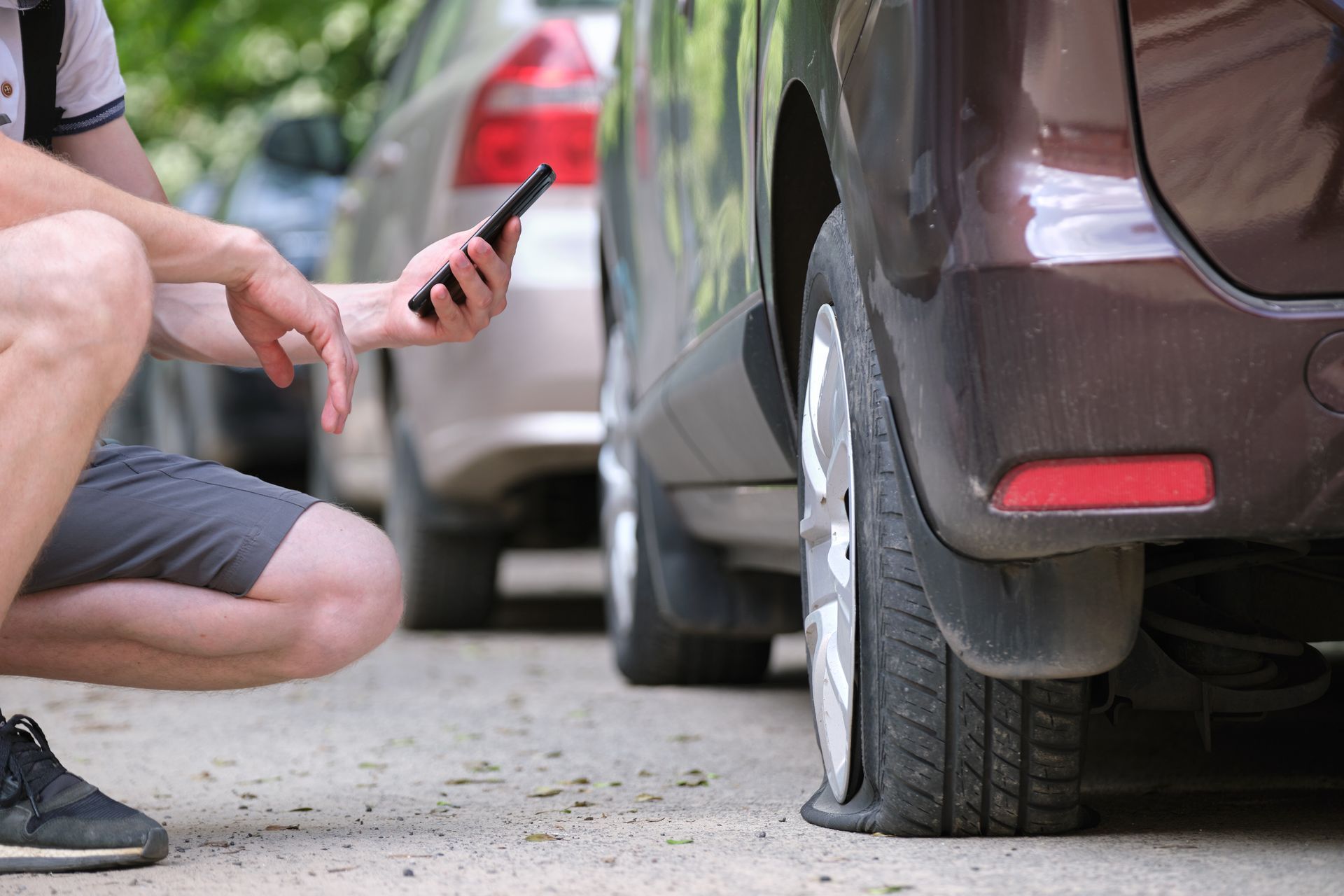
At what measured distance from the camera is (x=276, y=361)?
2586 mm

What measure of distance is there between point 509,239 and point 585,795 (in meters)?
0.87

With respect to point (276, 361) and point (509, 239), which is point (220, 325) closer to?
point (276, 361)

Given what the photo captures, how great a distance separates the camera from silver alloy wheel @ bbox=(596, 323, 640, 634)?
432 cm

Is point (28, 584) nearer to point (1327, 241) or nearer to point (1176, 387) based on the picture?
point (1176, 387)

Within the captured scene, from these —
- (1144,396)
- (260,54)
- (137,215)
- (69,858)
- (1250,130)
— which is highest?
(1250,130)

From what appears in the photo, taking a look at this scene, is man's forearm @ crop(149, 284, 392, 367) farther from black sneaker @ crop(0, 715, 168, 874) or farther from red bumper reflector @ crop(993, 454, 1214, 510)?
red bumper reflector @ crop(993, 454, 1214, 510)

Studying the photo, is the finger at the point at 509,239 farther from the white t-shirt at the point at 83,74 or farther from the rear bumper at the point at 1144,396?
the rear bumper at the point at 1144,396

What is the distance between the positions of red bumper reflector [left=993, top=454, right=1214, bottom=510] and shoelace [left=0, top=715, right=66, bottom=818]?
3.96 ft

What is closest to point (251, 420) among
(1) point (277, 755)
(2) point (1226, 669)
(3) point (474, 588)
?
(3) point (474, 588)

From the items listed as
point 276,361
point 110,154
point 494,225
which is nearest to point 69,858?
point 276,361

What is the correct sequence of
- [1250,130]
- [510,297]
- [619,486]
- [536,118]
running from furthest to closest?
[536,118] → [510,297] → [619,486] → [1250,130]

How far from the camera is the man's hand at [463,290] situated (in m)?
2.55

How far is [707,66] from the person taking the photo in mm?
2980

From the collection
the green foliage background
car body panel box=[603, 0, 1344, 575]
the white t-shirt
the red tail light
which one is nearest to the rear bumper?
car body panel box=[603, 0, 1344, 575]
